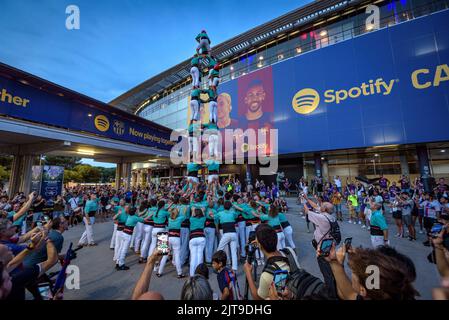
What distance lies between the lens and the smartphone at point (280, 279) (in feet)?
7.17

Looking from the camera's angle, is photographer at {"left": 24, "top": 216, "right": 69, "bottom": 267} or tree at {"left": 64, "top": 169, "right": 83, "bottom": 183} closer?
photographer at {"left": 24, "top": 216, "right": 69, "bottom": 267}

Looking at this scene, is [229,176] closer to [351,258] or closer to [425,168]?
[425,168]

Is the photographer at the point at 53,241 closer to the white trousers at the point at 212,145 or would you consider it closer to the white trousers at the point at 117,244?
the white trousers at the point at 117,244

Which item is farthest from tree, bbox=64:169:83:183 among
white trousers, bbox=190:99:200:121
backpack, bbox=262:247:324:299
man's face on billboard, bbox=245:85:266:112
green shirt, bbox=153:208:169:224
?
backpack, bbox=262:247:324:299

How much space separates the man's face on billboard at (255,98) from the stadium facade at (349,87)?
135 mm

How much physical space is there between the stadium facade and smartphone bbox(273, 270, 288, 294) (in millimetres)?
10011

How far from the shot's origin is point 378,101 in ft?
54.4

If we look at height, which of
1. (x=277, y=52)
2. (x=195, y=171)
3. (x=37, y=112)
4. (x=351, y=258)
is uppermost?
(x=277, y=52)

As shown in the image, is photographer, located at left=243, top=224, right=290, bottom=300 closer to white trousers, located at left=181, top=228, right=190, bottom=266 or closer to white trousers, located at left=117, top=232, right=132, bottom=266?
white trousers, located at left=181, top=228, right=190, bottom=266

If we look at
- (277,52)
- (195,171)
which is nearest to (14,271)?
(195,171)

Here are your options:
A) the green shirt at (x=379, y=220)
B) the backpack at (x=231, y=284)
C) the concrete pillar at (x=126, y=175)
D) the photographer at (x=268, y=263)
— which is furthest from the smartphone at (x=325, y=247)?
the concrete pillar at (x=126, y=175)

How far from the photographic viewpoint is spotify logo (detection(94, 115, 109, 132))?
14.2 m

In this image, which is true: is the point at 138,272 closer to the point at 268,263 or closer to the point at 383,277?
the point at 268,263

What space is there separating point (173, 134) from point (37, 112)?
12409 mm
